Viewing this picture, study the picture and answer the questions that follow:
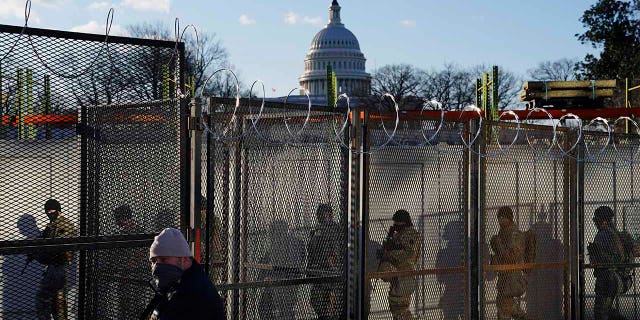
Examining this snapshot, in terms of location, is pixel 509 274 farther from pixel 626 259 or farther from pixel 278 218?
pixel 278 218

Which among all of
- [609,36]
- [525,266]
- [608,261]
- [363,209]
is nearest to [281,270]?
[363,209]

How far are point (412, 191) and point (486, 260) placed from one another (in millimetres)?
1169

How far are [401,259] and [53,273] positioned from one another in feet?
10.6

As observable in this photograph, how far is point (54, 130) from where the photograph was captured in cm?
576

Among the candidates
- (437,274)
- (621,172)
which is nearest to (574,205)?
(621,172)

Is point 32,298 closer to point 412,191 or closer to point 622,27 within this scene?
point 412,191

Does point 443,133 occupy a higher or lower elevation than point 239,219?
higher

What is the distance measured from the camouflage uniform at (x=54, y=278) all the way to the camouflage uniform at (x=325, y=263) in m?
2.00

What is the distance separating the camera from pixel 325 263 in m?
7.68

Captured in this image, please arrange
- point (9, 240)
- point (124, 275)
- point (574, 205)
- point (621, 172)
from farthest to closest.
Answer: point (621, 172) → point (574, 205) → point (124, 275) → point (9, 240)

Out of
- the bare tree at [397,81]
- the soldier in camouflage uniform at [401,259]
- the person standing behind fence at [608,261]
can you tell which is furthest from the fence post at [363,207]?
the bare tree at [397,81]

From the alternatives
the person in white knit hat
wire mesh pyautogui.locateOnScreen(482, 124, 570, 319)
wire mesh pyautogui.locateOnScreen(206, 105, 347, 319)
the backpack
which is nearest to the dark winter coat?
the person in white knit hat

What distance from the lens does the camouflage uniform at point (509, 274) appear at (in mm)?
9086

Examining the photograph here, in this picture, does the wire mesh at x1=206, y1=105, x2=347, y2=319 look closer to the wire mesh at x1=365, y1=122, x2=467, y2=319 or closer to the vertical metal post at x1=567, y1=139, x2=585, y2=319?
the wire mesh at x1=365, y1=122, x2=467, y2=319
